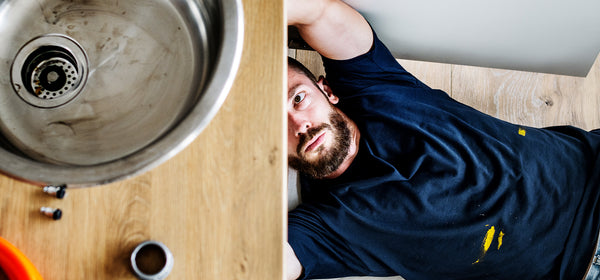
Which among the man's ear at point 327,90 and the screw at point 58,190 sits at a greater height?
the man's ear at point 327,90

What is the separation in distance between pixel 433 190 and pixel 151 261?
2.19 ft

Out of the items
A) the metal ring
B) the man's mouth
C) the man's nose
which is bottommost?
the metal ring

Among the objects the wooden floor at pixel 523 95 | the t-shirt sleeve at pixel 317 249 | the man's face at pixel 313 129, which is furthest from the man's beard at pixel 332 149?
the wooden floor at pixel 523 95

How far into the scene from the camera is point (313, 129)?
1.01m

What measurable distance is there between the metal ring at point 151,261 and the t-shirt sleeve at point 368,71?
0.66 m

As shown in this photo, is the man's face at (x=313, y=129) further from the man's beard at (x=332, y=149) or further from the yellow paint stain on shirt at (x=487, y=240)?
the yellow paint stain on shirt at (x=487, y=240)

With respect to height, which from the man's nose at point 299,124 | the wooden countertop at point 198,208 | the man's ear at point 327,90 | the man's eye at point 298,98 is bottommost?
the wooden countertop at point 198,208

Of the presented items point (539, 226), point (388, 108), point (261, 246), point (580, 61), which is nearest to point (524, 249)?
point (539, 226)

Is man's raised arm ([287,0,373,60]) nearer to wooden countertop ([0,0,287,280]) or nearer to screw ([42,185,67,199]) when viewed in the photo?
wooden countertop ([0,0,287,280])

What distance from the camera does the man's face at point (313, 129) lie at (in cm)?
101

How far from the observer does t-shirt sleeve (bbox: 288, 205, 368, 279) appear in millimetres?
931

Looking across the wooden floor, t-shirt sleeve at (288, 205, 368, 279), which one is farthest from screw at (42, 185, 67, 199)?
the wooden floor

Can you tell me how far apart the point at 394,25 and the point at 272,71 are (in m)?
0.65

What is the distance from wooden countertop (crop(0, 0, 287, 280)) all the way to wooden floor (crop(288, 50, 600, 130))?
693 millimetres
